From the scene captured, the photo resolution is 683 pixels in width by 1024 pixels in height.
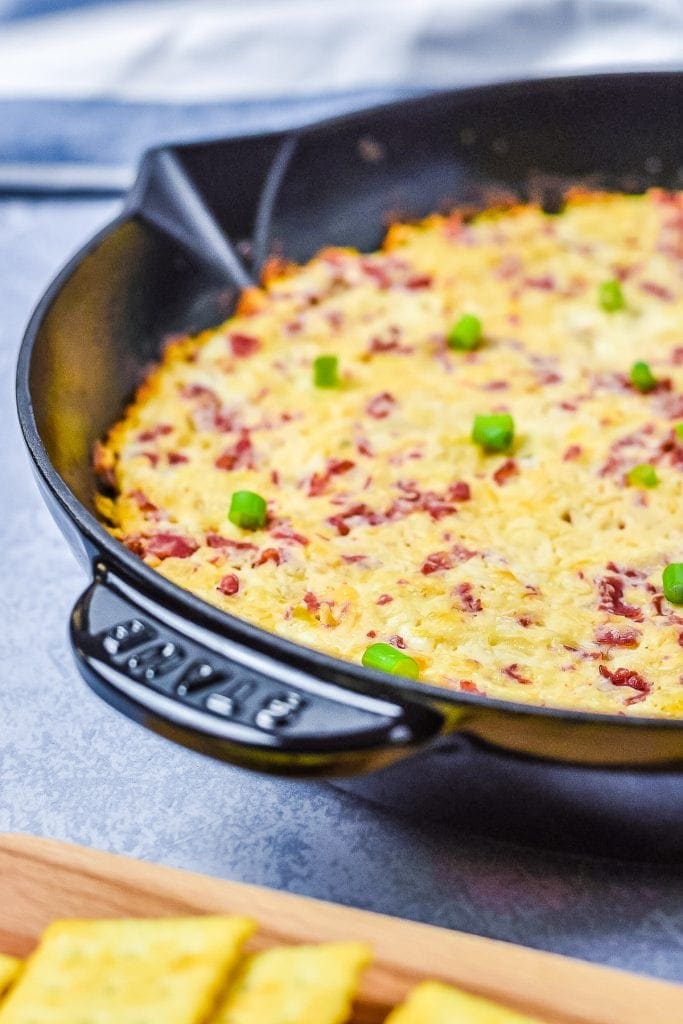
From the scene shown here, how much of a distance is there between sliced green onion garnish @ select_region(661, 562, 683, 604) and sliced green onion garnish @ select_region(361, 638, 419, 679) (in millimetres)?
529

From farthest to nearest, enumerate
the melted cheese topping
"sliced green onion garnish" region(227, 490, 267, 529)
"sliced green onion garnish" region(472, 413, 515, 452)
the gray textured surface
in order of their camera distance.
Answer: "sliced green onion garnish" region(472, 413, 515, 452)
"sliced green onion garnish" region(227, 490, 267, 529)
the melted cheese topping
the gray textured surface

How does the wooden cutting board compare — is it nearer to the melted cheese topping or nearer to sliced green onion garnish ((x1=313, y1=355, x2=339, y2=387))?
the melted cheese topping

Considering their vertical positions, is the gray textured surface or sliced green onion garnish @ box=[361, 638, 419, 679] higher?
sliced green onion garnish @ box=[361, 638, 419, 679]

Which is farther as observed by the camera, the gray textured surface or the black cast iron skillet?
the gray textured surface

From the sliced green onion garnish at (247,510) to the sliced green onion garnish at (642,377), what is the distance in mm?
977

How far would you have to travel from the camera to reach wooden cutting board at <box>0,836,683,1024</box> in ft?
5.56

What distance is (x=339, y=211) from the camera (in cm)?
363

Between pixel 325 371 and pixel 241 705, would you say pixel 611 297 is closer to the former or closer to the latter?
pixel 325 371

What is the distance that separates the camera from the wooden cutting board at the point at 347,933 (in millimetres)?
1695

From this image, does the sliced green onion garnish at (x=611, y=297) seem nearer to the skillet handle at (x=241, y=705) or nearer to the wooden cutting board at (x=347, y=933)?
the skillet handle at (x=241, y=705)

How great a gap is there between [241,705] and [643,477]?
49.4 inches

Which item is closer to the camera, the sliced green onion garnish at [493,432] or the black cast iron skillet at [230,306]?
the black cast iron skillet at [230,306]

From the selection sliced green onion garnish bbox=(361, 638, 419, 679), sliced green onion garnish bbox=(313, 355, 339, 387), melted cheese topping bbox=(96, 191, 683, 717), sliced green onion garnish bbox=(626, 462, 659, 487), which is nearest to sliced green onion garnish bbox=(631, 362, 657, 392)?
melted cheese topping bbox=(96, 191, 683, 717)

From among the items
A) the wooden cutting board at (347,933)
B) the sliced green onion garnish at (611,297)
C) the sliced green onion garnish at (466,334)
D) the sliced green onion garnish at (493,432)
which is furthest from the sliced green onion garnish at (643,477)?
the wooden cutting board at (347,933)
